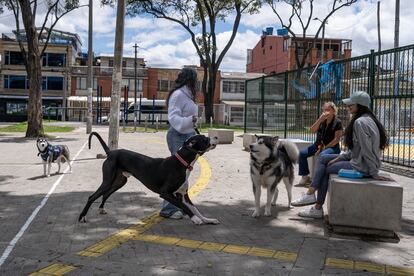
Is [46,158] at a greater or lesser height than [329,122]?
lesser

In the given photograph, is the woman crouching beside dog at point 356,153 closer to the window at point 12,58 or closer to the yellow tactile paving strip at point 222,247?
the yellow tactile paving strip at point 222,247

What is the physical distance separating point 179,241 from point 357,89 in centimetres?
761

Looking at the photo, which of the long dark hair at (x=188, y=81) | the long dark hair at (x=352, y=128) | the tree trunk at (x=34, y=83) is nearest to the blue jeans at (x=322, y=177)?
the long dark hair at (x=352, y=128)

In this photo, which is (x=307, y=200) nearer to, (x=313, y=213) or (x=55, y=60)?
(x=313, y=213)

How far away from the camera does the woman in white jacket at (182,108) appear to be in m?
6.29

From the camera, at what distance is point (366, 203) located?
588cm

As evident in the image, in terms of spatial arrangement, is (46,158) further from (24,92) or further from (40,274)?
(24,92)

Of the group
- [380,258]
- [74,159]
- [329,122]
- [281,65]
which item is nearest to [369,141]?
[380,258]

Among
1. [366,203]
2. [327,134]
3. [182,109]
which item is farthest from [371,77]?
[182,109]

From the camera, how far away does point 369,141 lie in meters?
6.14

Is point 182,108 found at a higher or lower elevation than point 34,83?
lower

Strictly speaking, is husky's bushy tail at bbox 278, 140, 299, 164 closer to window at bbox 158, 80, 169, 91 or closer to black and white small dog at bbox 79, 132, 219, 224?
black and white small dog at bbox 79, 132, 219, 224

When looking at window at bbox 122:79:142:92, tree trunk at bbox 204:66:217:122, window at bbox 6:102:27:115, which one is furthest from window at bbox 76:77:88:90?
tree trunk at bbox 204:66:217:122

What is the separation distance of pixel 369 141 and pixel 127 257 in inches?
122
